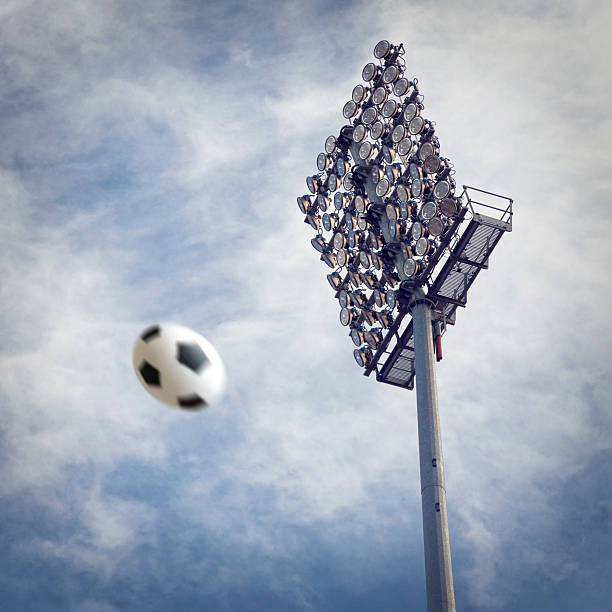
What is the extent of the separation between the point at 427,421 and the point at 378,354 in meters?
6.48

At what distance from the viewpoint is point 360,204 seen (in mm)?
34688

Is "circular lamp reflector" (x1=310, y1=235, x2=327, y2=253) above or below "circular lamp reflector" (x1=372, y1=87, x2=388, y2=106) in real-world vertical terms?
below

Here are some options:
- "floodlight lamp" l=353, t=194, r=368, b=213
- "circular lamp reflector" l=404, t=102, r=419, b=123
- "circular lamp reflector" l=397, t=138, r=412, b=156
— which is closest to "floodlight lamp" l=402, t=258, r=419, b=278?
"floodlight lamp" l=353, t=194, r=368, b=213

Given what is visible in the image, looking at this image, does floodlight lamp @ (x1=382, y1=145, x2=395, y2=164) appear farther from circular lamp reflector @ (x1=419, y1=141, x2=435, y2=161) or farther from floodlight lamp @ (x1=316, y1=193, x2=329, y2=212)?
floodlight lamp @ (x1=316, y1=193, x2=329, y2=212)

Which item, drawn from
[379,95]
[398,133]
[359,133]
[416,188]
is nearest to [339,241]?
[359,133]

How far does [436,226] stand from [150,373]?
18.4 metres

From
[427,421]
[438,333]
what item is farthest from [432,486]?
[438,333]

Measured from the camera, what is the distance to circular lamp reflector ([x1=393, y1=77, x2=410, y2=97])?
115 ft

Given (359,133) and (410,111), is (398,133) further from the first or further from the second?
(359,133)

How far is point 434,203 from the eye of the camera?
32000mm

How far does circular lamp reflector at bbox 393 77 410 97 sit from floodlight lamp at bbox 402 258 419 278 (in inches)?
305

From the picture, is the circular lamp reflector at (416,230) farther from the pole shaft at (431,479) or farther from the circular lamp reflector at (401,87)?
the circular lamp reflector at (401,87)

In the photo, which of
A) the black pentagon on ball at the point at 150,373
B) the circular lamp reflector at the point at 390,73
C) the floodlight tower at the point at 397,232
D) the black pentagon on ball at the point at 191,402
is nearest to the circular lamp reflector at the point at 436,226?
the floodlight tower at the point at 397,232

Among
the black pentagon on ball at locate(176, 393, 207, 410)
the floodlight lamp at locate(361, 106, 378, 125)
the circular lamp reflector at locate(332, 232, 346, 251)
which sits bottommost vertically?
the black pentagon on ball at locate(176, 393, 207, 410)
